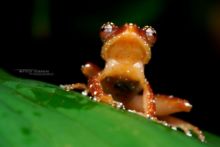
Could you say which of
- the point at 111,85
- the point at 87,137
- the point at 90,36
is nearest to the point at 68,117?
the point at 87,137

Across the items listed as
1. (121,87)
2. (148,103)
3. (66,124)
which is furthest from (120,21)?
(66,124)

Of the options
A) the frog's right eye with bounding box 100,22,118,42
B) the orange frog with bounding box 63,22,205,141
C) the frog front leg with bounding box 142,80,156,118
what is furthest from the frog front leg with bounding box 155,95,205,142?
the frog's right eye with bounding box 100,22,118,42

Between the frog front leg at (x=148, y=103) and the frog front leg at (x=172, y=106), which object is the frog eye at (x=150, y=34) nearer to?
the frog front leg at (x=148, y=103)

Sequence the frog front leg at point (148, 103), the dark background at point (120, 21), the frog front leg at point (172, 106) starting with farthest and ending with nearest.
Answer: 1. the dark background at point (120, 21)
2. the frog front leg at point (172, 106)
3. the frog front leg at point (148, 103)

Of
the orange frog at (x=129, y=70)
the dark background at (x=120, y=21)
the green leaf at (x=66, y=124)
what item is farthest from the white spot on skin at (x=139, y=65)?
the dark background at (x=120, y=21)

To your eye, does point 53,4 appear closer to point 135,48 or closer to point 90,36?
point 90,36

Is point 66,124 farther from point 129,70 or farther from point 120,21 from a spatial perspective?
point 120,21

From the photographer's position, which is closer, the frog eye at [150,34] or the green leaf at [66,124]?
the green leaf at [66,124]
